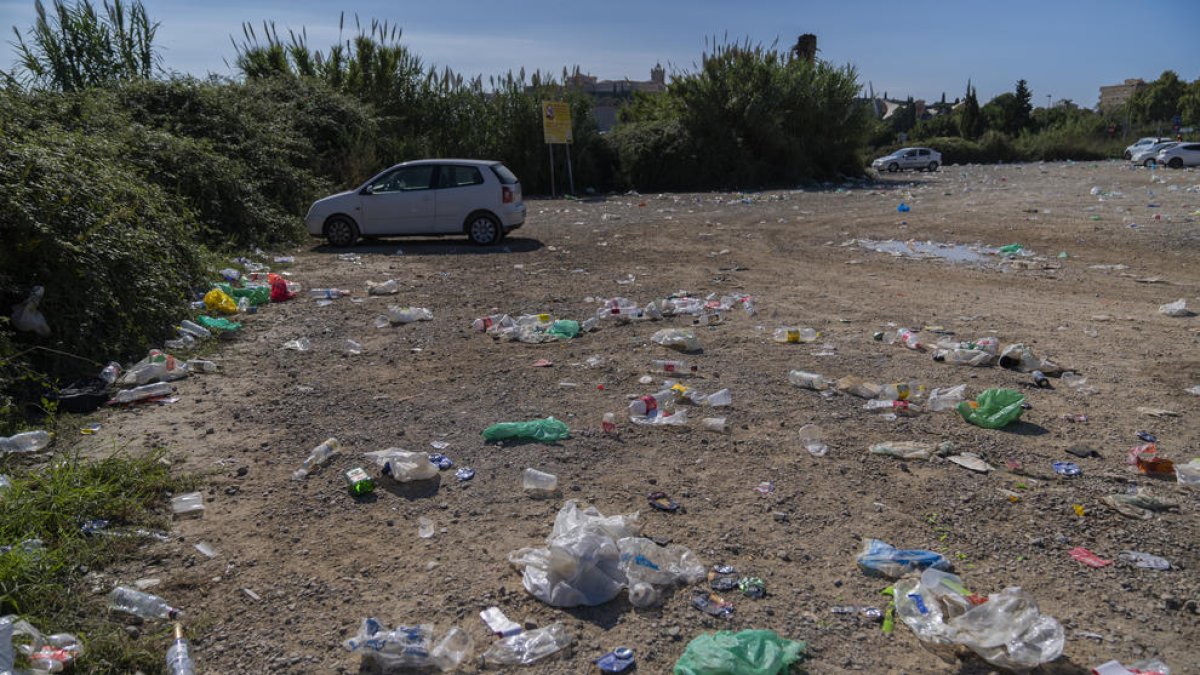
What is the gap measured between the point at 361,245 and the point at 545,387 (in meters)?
9.18

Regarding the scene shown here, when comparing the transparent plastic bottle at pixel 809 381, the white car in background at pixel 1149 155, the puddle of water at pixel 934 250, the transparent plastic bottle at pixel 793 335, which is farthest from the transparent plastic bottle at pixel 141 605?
the white car in background at pixel 1149 155

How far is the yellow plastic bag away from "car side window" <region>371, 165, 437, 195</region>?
18.1 ft

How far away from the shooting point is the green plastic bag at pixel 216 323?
753cm

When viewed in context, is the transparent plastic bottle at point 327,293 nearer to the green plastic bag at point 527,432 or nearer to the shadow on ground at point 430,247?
the shadow on ground at point 430,247

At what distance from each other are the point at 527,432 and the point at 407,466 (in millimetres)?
855

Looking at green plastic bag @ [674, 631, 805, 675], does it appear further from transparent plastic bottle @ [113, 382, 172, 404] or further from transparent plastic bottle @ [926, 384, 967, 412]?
transparent plastic bottle @ [113, 382, 172, 404]

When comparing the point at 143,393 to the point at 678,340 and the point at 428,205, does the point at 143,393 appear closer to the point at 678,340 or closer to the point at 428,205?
the point at 678,340

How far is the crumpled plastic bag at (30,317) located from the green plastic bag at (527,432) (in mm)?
3474

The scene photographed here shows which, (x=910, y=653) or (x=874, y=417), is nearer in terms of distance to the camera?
(x=910, y=653)

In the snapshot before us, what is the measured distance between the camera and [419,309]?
8.45 metres

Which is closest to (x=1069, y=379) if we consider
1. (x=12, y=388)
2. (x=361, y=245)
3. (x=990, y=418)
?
(x=990, y=418)

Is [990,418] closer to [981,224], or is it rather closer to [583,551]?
[583,551]

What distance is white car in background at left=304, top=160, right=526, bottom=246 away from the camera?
43.8ft

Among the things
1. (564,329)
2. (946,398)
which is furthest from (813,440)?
(564,329)
